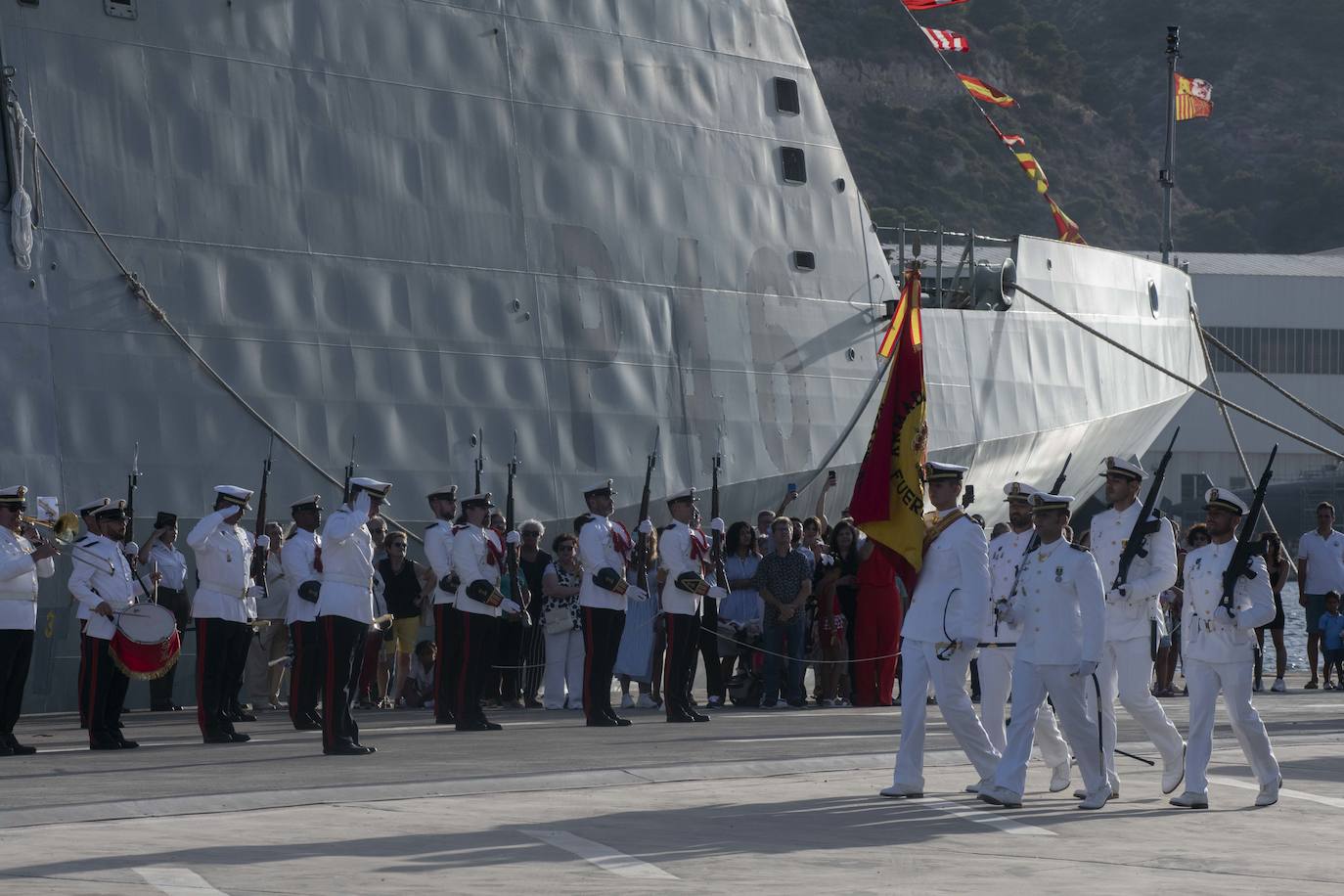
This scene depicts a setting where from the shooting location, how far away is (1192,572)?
9.88 m

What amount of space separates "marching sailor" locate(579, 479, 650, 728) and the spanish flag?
2958 mm

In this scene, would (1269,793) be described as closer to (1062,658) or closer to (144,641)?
(1062,658)

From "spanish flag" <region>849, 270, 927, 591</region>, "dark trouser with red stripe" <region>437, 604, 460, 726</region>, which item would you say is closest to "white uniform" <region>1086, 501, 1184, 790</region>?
"spanish flag" <region>849, 270, 927, 591</region>

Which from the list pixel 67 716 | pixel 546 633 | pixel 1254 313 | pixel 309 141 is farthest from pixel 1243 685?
pixel 1254 313

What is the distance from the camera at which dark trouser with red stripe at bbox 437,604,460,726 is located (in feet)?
43.1

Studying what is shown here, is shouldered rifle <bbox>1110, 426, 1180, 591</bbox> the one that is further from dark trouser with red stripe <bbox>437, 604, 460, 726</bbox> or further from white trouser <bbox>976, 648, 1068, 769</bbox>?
dark trouser with red stripe <bbox>437, 604, 460, 726</bbox>

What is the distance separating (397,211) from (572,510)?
3224mm

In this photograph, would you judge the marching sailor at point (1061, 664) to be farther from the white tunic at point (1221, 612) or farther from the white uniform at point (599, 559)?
the white uniform at point (599, 559)

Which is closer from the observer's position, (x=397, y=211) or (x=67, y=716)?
(x=67, y=716)

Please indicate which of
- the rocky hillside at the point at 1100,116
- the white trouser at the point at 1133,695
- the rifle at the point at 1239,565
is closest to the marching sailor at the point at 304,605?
the white trouser at the point at 1133,695

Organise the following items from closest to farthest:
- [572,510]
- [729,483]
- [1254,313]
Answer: [572,510] → [729,483] → [1254,313]

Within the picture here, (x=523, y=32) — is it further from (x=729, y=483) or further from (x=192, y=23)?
(x=729, y=483)

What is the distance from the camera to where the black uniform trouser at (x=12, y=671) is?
1096cm

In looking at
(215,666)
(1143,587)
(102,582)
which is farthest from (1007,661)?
(102,582)
